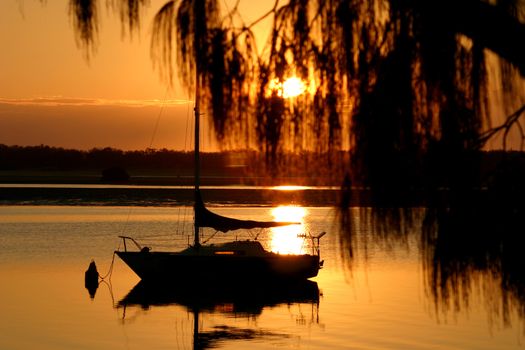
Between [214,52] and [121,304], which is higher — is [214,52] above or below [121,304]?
above

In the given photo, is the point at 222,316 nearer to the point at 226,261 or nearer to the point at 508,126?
the point at 226,261

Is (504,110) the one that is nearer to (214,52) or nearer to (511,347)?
(214,52)

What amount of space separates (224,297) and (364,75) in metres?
41.8

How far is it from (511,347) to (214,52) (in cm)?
3154

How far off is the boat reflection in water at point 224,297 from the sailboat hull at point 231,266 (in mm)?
688

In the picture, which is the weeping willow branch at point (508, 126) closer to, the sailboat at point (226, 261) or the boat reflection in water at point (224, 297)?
the boat reflection in water at point (224, 297)

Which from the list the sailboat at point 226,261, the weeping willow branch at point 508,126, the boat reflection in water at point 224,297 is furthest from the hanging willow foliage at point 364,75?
the sailboat at point 226,261

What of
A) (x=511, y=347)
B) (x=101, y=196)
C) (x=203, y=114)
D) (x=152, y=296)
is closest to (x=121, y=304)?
(x=152, y=296)

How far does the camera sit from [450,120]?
15.3 ft

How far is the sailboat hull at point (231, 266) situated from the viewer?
44.0 metres

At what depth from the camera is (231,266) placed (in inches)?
1736

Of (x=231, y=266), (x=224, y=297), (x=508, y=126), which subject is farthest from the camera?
(x=224, y=297)

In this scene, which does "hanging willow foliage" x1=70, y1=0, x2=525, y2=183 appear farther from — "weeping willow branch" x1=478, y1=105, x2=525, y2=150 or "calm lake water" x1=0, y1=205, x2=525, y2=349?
"calm lake water" x1=0, y1=205, x2=525, y2=349

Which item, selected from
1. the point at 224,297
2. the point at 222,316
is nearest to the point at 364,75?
the point at 222,316
